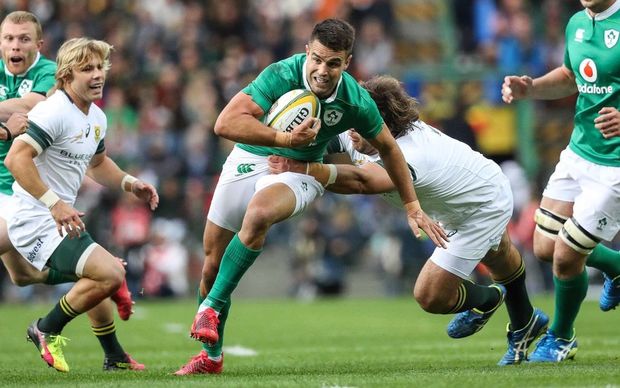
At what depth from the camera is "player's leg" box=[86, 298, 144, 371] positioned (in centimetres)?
896

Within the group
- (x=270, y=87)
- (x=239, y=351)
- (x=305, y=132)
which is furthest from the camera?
(x=239, y=351)

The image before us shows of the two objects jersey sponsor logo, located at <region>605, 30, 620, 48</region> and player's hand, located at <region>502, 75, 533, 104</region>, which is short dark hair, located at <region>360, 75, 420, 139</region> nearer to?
player's hand, located at <region>502, 75, 533, 104</region>

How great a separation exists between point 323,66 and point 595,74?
7.56ft

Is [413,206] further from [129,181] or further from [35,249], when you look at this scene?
[35,249]

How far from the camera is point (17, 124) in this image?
8031mm

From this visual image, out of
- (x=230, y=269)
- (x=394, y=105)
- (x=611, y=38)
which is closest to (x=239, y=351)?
(x=230, y=269)

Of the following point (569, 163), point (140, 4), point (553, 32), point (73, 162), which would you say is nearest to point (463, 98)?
point (553, 32)

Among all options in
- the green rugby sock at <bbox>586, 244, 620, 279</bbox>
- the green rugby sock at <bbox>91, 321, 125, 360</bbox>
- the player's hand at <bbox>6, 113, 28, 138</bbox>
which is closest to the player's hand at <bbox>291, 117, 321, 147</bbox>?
the player's hand at <bbox>6, 113, 28, 138</bbox>

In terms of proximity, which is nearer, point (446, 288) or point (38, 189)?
point (38, 189)

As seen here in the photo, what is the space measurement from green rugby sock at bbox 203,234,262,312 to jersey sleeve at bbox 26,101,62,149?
1.57 metres

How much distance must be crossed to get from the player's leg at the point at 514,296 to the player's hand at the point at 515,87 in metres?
1.12

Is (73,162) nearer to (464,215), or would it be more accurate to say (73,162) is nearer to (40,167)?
(40,167)

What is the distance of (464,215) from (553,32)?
1359cm

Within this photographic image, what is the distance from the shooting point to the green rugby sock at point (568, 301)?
8719mm
